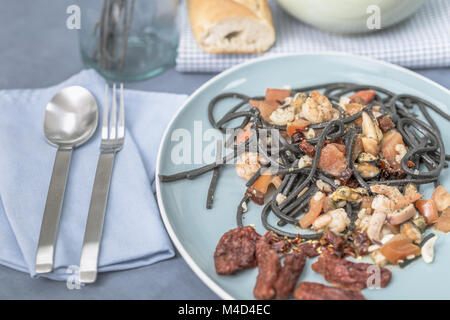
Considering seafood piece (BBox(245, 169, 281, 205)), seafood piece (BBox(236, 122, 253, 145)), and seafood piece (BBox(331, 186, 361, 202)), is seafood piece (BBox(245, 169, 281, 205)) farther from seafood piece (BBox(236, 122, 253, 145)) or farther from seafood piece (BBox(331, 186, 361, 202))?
seafood piece (BBox(331, 186, 361, 202))

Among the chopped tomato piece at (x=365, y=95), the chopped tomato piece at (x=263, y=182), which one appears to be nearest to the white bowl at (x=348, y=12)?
the chopped tomato piece at (x=365, y=95)

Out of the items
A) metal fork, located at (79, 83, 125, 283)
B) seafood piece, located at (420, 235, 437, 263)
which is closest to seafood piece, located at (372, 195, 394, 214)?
seafood piece, located at (420, 235, 437, 263)

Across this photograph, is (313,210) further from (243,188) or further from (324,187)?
(243,188)

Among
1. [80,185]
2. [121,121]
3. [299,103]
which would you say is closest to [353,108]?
[299,103]

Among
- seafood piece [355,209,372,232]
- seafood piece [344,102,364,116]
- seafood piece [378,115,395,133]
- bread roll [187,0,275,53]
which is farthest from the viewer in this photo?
bread roll [187,0,275,53]

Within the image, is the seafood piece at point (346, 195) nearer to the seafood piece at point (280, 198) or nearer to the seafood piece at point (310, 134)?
the seafood piece at point (280, 198)

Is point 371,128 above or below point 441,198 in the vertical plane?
above
